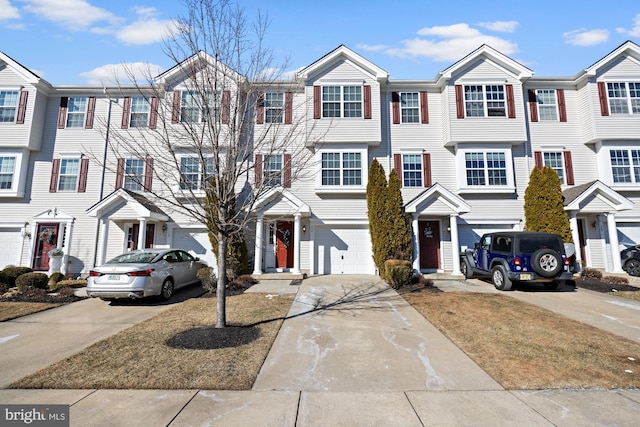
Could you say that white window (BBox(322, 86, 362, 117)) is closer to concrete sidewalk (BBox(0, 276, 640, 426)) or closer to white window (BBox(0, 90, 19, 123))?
concrete sidewalk (BBox(0, 276, 640, 426))

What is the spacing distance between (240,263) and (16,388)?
9.05 m

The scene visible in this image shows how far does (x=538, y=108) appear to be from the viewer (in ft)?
51.6

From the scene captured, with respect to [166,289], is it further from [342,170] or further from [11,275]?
[342,170]

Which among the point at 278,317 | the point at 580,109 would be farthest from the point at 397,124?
the point at 278,317

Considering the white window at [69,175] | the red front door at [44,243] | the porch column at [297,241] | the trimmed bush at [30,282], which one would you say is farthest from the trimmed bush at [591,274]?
the red front door at [44,243]

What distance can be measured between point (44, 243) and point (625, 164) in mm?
28738

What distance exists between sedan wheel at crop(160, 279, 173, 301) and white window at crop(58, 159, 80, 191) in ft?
33.3

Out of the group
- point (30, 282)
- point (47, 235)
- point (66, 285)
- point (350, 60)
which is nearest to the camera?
point (30, 282)

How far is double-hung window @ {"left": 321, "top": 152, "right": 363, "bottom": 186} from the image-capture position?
14805 millimetres

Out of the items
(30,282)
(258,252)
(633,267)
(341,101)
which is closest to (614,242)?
(633,267)

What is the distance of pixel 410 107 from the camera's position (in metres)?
15.9

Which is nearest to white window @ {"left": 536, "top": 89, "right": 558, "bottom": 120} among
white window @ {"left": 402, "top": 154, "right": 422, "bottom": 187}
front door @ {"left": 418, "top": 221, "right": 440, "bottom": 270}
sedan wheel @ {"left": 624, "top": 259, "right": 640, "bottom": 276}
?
white window @ {"left": 402, "top": 154, "right": 422, "bottom": 187}

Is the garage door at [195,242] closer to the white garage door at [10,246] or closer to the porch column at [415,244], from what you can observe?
the white garage door at [10,246]

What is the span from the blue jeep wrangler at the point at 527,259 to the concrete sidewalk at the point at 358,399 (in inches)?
256
